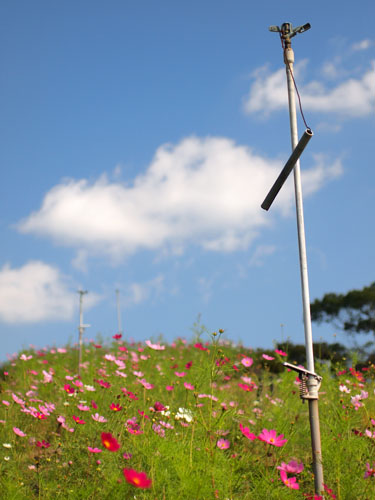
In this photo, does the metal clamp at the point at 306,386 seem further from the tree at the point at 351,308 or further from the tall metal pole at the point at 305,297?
the tree at the point at 351,308

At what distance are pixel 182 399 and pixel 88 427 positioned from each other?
1.44 meters

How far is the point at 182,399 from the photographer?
533cm

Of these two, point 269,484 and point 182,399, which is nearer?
point 269,484

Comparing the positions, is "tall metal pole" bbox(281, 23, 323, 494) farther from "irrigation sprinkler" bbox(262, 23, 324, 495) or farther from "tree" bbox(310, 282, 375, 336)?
"tree" bbox(310, 282, 375, 336)

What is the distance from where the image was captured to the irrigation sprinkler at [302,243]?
3.18 m

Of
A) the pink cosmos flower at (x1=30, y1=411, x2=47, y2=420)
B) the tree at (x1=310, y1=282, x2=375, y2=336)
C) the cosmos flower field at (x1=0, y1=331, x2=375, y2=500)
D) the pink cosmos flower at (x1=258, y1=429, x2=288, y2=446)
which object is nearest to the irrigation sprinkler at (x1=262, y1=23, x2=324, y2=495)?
the cosmos flower field at (x1=0, y1=331, x2=375, y2=500)

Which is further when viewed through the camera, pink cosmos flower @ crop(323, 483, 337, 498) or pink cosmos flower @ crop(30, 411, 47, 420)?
pink cosmos flower @ crop(30, 411, 47, 420)

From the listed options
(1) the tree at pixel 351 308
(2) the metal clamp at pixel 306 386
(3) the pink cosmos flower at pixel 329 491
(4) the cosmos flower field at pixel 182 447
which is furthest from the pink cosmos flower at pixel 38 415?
(1) the tree at pixel 351 308

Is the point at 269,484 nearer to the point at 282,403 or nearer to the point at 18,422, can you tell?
the point at 282,403

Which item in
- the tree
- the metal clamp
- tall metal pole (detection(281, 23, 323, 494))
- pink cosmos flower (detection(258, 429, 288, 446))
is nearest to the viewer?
pink cosmos flower (detection(258, 429, 288, 446))

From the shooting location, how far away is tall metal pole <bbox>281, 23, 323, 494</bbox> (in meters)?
3.16

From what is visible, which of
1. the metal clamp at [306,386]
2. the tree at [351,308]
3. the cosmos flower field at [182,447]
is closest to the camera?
the cosmos flower field at [182,447]

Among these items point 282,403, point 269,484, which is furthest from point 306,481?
point 282,403

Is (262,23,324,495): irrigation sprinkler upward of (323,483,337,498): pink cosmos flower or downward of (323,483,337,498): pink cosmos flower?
upward
